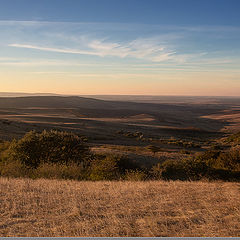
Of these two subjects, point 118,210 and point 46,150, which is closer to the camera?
point 118,210

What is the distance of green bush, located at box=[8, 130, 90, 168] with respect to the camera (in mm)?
19191

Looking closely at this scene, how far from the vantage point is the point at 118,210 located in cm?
857

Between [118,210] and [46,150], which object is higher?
[118,210]

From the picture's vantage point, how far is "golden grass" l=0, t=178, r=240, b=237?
673 centimetres

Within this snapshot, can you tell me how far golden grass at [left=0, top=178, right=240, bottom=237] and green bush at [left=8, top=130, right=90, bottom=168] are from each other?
21.9 feet

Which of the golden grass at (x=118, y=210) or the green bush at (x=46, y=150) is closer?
the golden grass at (x=118, y=210)

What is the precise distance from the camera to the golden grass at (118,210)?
6730 mm

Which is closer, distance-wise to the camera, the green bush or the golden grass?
the golden grass

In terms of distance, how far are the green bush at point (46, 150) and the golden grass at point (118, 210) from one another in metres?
6.67

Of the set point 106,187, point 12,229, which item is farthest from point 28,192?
point 12,229

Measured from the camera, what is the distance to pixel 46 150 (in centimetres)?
1978

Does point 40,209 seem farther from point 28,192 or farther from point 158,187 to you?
point 158,187

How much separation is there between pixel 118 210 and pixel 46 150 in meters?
12.3

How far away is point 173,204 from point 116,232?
3.20m
